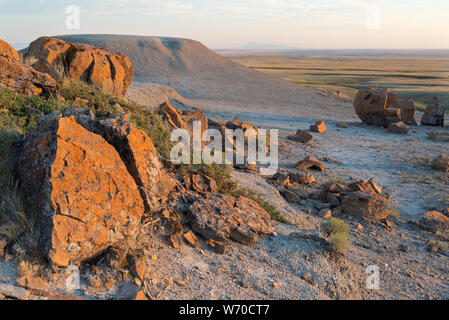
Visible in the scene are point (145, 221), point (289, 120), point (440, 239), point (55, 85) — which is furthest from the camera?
point (289, 120)

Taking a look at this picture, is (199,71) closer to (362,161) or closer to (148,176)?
(362,161)

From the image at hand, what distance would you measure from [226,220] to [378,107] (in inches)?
664

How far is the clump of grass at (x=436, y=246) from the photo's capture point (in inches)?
240

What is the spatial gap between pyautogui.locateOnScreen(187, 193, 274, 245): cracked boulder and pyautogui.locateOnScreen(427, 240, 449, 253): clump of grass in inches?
117

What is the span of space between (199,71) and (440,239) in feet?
107

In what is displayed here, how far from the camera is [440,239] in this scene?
6648 mm

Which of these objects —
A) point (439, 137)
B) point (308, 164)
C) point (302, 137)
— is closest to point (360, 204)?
point (308, 164)

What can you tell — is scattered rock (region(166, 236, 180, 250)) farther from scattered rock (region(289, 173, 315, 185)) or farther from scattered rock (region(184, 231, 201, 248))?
scattered rock (region(289, 173, 315, 185))

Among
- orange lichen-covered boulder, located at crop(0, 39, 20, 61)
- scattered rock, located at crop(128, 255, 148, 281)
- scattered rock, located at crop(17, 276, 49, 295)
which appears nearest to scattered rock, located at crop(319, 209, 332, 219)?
scattered rock, located at crop(128, 255, 148, 281)

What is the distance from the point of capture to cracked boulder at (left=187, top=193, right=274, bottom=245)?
466 centimetres

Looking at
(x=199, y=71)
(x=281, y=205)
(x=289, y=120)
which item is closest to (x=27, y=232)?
(x=281, y=205)

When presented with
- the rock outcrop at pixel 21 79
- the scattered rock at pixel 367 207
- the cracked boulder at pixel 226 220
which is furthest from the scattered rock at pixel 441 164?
the rock outcrop at pixel 21 79

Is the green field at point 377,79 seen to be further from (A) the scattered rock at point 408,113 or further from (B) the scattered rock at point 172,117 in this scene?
(B) the scattered rock at point 172,117
